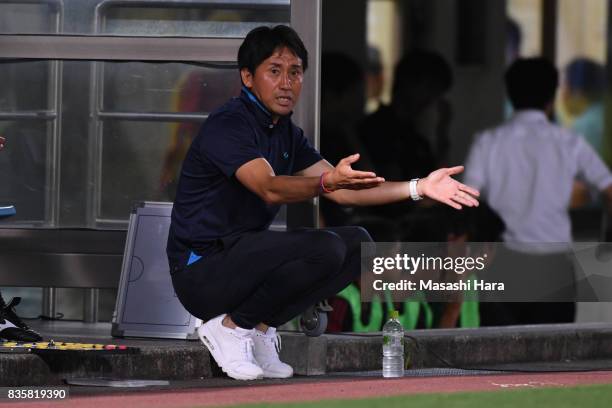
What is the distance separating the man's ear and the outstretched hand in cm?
106

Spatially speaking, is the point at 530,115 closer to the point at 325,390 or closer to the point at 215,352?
the point at 215,352

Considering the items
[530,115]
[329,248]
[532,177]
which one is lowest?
[329,248]

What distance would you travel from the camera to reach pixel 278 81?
8.32 m

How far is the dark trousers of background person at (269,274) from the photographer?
8.22m

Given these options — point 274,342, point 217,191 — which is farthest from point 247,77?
point 274,342

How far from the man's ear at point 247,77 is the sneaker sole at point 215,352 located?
3.61 ft

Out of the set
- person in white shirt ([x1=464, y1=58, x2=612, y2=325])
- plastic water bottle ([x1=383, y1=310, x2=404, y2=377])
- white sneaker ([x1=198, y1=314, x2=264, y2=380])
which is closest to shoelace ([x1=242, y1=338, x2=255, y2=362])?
white sneaker ([x1=198, y1=314, x2=264, y2=380])

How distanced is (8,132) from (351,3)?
8597 mm

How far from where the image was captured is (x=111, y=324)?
950 cm

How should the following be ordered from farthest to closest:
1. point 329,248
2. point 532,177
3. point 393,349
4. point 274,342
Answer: point 532,177
point 393,349
point 274,342
point 329,248

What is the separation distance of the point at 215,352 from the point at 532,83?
12.5ft

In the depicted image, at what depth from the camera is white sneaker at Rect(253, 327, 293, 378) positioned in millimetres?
8484

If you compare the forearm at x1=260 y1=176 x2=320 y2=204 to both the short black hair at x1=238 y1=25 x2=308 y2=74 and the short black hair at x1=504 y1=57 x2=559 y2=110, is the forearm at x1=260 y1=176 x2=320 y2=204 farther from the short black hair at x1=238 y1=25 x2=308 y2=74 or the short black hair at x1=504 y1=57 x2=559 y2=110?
the short black hair at x1=504 y1=57 x2=559 y2=110

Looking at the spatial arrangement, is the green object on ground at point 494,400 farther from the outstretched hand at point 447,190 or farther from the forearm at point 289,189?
the forearm at point 289,189
